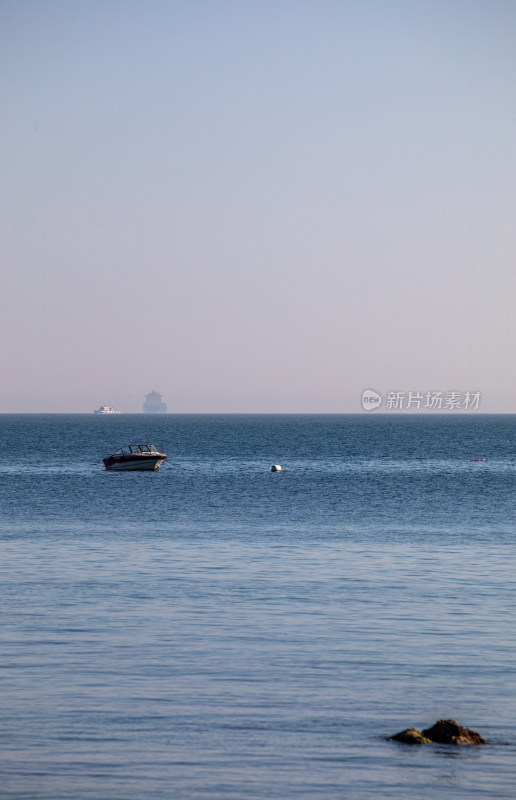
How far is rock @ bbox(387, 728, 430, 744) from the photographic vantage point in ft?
59.2

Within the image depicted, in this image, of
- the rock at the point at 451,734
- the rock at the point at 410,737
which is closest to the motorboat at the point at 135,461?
the rock at the point at 410,737

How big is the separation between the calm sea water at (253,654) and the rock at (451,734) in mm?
262

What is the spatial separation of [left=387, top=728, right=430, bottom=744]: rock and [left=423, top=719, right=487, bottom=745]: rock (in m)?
0.19

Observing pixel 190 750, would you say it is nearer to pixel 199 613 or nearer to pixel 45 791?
pixel 45 791

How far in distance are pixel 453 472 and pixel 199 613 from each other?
7315 cm

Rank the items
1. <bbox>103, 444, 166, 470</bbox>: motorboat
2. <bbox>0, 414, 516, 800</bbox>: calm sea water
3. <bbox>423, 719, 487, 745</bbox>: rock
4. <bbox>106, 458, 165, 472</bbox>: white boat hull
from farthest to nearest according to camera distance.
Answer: <bbox>106, 458, 165, 472</bbox>: white boat hull < <bbox>103, 444, 166, 470</bbox>: motorboat < <bbox>423, 719, 487, 745</bbox>: rock < <bbox>0, 414, 516, 800</bbox>: calm sea water

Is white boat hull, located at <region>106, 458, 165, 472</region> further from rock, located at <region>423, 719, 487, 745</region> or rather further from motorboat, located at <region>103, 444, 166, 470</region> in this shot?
rock, located at <region>423, 719, 487, 745</region>

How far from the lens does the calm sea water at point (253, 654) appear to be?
16859 millimetres

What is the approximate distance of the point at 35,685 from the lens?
70.8 feet

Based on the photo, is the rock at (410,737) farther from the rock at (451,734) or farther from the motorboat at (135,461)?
the motorboat at (135,461)

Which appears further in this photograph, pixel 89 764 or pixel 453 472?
pixel 453 472

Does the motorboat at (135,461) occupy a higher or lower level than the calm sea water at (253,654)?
higher

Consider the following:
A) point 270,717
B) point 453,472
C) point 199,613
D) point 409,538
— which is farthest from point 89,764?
point 453,472

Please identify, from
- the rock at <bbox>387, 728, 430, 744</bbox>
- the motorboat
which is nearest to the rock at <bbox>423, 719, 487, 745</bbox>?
the rock at <bbox>387, 728, 430, 744</bbox>
